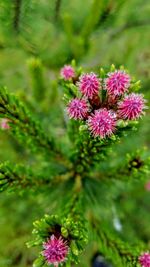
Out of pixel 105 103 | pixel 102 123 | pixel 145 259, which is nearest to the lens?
pixel 102 123

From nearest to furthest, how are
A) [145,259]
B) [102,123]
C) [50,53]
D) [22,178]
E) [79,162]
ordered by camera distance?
[102,123]
[145,259]
[22,178]
[79,162]
[50,53]

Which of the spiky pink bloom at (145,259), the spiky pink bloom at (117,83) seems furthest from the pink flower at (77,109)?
the spiky pink bloom at (145,259)

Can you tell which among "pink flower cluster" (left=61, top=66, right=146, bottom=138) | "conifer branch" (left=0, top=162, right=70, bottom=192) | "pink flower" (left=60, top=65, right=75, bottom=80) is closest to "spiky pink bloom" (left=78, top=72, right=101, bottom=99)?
"pink flower cluster" (left=61, top=66, right=146, bottom=138)

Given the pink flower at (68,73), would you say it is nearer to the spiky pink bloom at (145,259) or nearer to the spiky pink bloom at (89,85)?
the spiky pink bloom at (89,85)

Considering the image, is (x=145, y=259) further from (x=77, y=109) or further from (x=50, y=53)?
(x=50, y=53)

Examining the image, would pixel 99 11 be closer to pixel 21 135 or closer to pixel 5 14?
pixel 5 14

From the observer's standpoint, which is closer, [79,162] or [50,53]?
[79,162]

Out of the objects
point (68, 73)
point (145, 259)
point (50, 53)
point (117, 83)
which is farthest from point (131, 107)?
point (50, 53)
